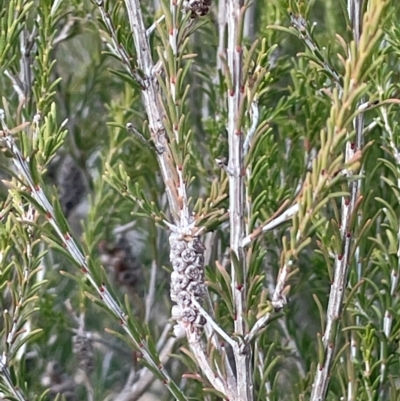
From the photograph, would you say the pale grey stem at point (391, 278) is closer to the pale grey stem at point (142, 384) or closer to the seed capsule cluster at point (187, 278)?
the seed capsule cluster at point (187, 278)

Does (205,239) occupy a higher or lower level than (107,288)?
lower

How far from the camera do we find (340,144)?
383mm

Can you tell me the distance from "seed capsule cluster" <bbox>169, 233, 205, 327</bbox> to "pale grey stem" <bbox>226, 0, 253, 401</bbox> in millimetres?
32

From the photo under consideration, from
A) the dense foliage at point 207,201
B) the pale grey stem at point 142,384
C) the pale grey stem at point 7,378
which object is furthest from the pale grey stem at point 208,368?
the pale grey stem at point 142,384

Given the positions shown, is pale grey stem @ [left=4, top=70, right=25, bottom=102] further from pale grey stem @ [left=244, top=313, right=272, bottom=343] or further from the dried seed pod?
pale grey stem @ [left=244, top=313, right=272, bottom=343]

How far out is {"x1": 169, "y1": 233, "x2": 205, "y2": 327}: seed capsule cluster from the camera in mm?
483

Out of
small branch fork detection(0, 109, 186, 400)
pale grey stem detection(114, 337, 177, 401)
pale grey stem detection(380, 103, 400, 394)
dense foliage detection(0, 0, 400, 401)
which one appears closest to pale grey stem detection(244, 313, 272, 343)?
dense foliage detection(0, 0, 400, 401)

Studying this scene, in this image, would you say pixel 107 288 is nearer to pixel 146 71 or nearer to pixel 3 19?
pixel 146 71

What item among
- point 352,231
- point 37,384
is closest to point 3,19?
point 352,231

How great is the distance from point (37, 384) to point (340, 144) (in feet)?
A: 2.43

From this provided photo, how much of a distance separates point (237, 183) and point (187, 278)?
0.09m

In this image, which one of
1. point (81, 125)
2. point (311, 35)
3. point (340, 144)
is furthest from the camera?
point (81, 125)

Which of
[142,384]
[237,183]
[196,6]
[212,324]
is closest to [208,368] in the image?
[212,324]

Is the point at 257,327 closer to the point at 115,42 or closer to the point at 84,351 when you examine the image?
the point at 115,42
